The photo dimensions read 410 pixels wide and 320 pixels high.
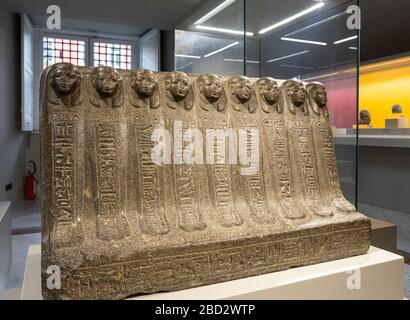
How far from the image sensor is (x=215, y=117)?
83.7 inches

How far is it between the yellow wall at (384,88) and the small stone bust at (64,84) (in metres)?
7.85

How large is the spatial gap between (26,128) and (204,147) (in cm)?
583

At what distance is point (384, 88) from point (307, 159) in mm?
7936

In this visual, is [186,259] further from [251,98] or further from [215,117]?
[251,98]

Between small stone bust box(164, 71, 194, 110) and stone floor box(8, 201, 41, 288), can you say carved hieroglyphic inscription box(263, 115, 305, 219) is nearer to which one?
small stone bust box(164, 71, 194, 110)

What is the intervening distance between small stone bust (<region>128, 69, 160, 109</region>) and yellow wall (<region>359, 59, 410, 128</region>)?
7.48 metres

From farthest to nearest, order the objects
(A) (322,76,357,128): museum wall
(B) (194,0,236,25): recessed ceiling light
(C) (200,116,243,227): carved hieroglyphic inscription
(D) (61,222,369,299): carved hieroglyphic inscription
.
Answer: (B) (194,0,236,25): recessed ceiling light, (A) (322,76,357,128): museum wall, (C) (200,116,243,227): carved hieroglyphic inscription, (D) (61,222,369,299): carved hieroglyphic inscription

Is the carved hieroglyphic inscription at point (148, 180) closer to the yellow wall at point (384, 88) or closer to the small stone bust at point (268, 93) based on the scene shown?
the small stone bust at point (268, 93)

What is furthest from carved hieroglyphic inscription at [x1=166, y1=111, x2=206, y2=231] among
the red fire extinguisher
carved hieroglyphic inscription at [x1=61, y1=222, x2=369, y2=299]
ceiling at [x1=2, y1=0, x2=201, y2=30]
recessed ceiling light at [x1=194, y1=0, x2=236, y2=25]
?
the red fire extinguisher

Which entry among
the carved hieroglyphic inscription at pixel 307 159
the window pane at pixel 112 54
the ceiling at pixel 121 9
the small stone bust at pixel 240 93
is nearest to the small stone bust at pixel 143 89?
the small stone bust at pixel 240 93

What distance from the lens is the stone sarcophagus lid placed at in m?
1.67

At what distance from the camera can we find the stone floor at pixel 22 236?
144 inches
